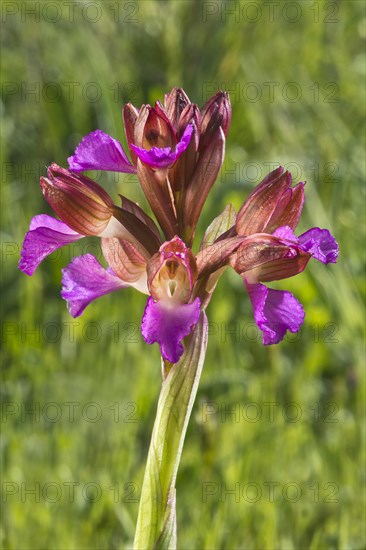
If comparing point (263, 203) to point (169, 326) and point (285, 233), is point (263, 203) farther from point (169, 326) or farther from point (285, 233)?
point (169, 326)

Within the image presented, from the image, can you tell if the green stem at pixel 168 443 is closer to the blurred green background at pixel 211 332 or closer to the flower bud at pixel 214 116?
the flower bud at pixel 214 116

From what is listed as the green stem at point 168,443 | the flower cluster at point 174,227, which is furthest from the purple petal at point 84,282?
the green stem at point 168,443

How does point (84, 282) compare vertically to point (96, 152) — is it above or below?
below

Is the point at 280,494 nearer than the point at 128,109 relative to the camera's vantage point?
No

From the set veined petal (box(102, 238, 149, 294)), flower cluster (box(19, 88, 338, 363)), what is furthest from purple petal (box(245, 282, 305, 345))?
veined petal (box(102, 238, 149, 294))

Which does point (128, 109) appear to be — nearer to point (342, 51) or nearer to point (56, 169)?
point (56, 169)

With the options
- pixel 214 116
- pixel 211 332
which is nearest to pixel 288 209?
pixel 214 116

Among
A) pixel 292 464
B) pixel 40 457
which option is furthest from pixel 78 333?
pixel 292 464
